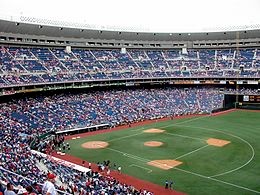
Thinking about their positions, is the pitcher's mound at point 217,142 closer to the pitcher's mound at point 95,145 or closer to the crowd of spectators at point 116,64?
the pitcher's mound at point 95,145

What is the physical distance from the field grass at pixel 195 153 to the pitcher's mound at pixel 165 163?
690 millimetres

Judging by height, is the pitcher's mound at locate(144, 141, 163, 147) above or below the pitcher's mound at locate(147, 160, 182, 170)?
above

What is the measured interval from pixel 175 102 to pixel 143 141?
78.3ft

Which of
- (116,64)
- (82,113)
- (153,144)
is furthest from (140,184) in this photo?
(116,64)

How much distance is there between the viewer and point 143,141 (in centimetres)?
4216

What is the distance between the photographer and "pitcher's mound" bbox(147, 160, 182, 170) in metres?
32.1

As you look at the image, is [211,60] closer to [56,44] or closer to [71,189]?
[56,44]

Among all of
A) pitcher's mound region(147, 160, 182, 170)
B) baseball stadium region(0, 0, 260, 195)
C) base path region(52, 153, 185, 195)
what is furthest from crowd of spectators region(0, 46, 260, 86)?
pitcher's mound region(147, 160, 182, 170)

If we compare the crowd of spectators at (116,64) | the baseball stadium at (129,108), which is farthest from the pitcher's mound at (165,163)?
the crowd of spectators at (116,64)

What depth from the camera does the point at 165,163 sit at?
3316 centimetres

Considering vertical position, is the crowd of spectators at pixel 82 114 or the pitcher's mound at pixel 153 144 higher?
the crowd of spectators at pixel 82 114

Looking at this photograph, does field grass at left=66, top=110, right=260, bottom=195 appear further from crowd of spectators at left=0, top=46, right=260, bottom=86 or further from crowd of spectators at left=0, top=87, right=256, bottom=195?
crowd of spectators at left=0, top=46, right=260, bottom=86

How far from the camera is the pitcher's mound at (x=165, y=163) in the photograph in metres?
32.1

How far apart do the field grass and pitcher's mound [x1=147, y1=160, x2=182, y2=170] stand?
690mm
